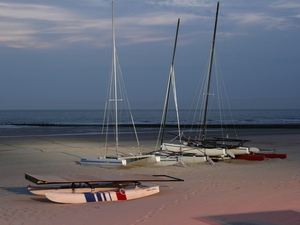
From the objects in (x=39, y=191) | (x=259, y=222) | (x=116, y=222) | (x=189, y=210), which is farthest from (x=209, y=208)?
(x=39, y=191)

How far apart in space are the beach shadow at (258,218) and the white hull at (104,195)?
2.42m

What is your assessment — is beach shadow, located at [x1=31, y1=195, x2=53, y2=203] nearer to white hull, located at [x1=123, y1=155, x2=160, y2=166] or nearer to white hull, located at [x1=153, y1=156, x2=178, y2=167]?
white hull, located at [x1=123, y1=155, x2=160, y2=166]

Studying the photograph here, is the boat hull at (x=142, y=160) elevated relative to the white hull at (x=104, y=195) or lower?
elevated

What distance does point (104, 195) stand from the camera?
30.4 ft

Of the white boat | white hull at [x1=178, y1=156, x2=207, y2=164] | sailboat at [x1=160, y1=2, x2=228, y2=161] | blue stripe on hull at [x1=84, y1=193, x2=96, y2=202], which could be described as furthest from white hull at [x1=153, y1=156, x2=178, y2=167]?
blue stripe on hull at [x1=84, y1=193, x2=96, y2=202]

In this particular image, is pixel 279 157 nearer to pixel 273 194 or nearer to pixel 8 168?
pixel 273 194

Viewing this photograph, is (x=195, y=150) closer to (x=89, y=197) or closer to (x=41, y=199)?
(x=89, y=197)

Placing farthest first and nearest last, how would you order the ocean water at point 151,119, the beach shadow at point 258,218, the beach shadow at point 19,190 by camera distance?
the ocean water at point 151,119
the beach shadow at point 19,190
the beach shadow at point 258,218

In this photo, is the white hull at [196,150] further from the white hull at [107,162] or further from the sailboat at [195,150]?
the white hull at [107,162]

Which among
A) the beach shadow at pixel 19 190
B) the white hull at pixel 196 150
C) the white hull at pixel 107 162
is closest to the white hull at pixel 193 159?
the white hull at pixel 196 150

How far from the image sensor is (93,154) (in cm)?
1978

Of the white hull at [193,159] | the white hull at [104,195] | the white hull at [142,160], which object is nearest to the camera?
the white hull at [104,195]

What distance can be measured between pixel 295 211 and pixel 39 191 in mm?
5859

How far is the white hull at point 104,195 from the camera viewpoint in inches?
352
